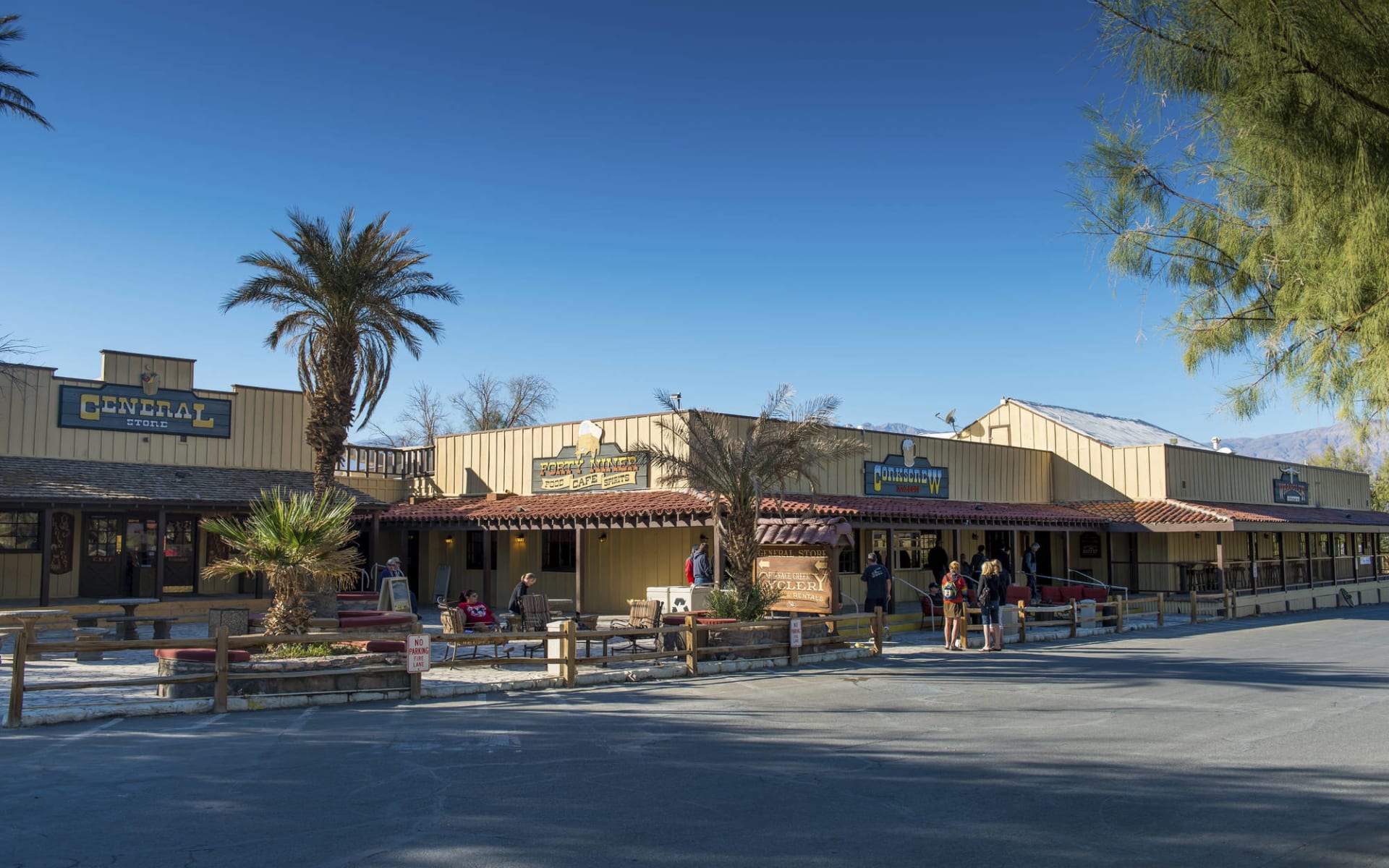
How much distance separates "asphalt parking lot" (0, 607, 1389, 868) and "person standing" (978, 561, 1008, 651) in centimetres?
479

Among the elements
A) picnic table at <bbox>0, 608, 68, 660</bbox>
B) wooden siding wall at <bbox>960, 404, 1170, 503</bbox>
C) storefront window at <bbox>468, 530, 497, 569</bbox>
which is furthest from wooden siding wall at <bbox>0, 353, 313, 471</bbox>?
wooden siding wall at <bbox>960, 404, 1170, 503</bbox>

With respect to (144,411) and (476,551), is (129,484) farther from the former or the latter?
(476,551)

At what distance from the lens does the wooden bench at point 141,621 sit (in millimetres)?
14852

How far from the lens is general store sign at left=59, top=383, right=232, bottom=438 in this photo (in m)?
23.6

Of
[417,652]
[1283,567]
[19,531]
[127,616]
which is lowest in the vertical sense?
[417,652]

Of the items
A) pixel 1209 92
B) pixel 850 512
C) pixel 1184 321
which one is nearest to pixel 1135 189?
pixel 1184 321

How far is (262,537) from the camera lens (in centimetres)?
1286

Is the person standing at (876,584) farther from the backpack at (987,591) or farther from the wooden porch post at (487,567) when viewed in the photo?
the wooden porch post at (487,567)

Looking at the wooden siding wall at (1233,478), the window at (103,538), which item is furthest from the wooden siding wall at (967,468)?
the window at (103,538)

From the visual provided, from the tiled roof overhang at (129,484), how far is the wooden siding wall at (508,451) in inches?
166

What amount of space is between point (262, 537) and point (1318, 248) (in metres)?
11.6

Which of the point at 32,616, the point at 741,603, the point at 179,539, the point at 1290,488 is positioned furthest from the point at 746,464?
the point at 1290,488

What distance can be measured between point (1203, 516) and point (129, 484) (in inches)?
1035

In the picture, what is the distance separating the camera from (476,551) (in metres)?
27.7
